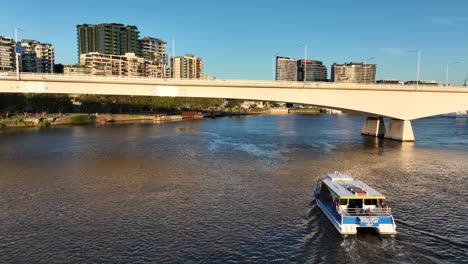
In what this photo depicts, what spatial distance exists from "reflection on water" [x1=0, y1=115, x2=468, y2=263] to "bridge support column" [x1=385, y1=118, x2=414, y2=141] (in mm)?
11789

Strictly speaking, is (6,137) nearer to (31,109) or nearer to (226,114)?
(31,109)

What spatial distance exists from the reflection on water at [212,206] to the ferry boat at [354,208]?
2.36 feet

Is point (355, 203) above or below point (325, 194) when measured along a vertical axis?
above

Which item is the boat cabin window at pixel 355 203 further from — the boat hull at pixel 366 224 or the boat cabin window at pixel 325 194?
the boat cabin window at pixel 325 194

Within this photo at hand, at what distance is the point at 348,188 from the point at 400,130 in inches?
1913

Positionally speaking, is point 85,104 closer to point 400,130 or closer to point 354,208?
point 400,130

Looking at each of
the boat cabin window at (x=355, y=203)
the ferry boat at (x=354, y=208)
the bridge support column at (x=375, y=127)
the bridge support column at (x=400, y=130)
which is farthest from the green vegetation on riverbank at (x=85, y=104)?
the boat cabin window at (x=355, y=203)

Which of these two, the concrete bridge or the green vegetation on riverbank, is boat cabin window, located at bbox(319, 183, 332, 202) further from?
the green vegetation on riverbank

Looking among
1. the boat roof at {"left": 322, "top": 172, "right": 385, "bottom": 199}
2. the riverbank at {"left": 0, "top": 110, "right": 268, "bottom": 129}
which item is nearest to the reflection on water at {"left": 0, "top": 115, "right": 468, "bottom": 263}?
the boat roof at {"left": 322, "top": 172, "right": 385, "bottom": 199}

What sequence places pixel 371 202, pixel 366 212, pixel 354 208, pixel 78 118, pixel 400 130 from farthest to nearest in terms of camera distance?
pixel 78 118 < pixel 400 130 < pixel 371 202 < pixel 354 208 < pixel 366 212

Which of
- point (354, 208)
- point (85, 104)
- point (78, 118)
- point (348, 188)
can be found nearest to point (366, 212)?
point (354, 208)

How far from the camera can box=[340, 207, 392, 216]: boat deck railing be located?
24172 millimetres

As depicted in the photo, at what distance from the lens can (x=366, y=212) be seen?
81.3 feet

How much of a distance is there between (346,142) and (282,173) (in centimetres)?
3347
